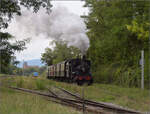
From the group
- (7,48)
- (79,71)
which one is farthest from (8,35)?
(79,71)

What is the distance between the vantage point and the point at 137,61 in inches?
789

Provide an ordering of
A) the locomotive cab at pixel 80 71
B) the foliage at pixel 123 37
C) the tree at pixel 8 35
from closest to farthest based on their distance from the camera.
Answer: the tree at pixel 8 35, the foliage at pixel 123 37, the locomotive cab at pixel 80 71

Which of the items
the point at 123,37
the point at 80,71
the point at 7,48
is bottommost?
the point at 80,71

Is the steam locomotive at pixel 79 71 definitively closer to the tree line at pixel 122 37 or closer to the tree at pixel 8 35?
the tree line at pixel 122 37

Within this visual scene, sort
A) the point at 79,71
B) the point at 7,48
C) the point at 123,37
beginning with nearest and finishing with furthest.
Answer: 1. the point at 7,48
2. the point at 123,37
3. the point at 79,71

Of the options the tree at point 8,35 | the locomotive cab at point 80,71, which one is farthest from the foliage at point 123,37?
the tree at point 8,35

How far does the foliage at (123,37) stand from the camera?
723 inches

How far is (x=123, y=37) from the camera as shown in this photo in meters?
19.7

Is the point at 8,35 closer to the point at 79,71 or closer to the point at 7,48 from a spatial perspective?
the point at 7,48

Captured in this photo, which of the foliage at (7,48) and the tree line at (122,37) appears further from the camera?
the tree line at (122,37)

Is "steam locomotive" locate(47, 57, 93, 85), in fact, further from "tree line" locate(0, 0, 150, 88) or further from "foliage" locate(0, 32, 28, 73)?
"foliage" locate(0, 32, 28, 73)

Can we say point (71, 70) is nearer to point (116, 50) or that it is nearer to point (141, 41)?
point (116, 50)

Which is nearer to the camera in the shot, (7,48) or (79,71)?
(7,48)

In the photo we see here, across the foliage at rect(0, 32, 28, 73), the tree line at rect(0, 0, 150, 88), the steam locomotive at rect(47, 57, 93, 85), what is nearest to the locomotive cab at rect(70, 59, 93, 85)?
the steam locomotive at rect(47, 57, 93, 85)
